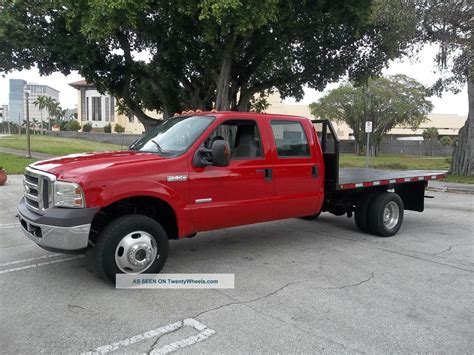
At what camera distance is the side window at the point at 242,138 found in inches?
227

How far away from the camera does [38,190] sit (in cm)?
A: 485

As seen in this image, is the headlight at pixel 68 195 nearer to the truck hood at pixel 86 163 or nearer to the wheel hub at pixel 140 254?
the truck hood at pixel 86 163

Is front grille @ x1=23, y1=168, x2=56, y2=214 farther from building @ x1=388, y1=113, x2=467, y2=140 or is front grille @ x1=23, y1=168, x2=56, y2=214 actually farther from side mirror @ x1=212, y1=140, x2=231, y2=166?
building @ x1=388, y1=113, x2=467, y2=140

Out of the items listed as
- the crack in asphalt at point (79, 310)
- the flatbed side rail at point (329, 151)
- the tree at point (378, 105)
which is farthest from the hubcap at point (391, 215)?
the tree at point (378, 105)

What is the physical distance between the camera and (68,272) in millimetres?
5312

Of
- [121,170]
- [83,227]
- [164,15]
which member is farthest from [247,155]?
[164,15]

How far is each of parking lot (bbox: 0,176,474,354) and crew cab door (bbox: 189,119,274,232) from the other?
0.65 metres

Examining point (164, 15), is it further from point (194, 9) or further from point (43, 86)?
point (43, 86)

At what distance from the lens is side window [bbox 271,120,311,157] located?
6.16m

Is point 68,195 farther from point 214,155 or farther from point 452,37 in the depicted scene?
point 452,37

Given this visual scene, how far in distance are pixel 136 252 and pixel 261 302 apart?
1464mm

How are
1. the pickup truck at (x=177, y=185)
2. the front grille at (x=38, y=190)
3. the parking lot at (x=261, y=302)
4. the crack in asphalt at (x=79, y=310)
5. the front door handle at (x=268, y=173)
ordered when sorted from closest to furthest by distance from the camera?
the parking lot at (x=261, y=302)
the crack in asphalt at (x=79, y=310)
the pickup truck at (x=177, y=185)
the front grille at (x=38, y=190)
the front door handle at (x=268, y=173)

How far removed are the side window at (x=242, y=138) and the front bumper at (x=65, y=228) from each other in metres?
2.02

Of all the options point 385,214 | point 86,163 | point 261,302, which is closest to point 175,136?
point 86,163
